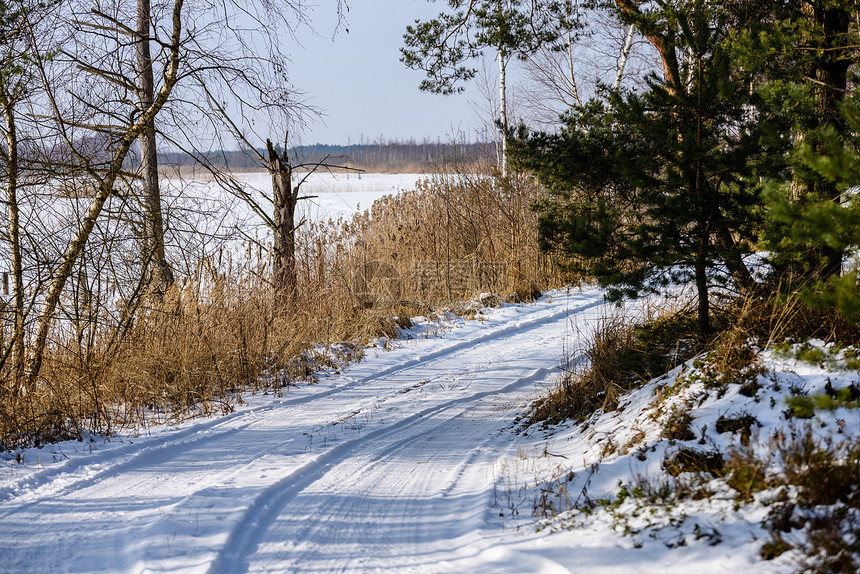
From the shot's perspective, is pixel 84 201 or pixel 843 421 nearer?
pixel 843 421

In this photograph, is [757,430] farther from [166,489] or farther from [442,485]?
[166,489]

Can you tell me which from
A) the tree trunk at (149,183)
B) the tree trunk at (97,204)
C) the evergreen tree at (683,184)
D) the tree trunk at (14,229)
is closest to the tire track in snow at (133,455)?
the tree trunk at (14,229)

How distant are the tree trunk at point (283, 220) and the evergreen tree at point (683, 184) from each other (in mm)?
4707

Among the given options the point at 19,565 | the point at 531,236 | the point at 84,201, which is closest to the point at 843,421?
the point at 19,565

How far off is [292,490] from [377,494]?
556 millimetres

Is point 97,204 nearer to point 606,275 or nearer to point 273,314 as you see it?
point 273,314

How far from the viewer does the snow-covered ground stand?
2.95 meters

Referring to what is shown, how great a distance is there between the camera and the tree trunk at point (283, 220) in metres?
8.91

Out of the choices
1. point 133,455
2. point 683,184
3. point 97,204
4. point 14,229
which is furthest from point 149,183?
point 683,184

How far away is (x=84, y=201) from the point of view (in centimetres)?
604

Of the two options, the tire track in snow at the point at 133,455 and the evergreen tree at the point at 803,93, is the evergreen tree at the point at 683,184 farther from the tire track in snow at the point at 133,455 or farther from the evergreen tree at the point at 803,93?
the tire track in snow at the point at 133,455

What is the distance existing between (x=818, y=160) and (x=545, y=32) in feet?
22.2

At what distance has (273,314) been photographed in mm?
7992

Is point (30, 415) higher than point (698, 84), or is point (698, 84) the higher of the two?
point (698, 84)
